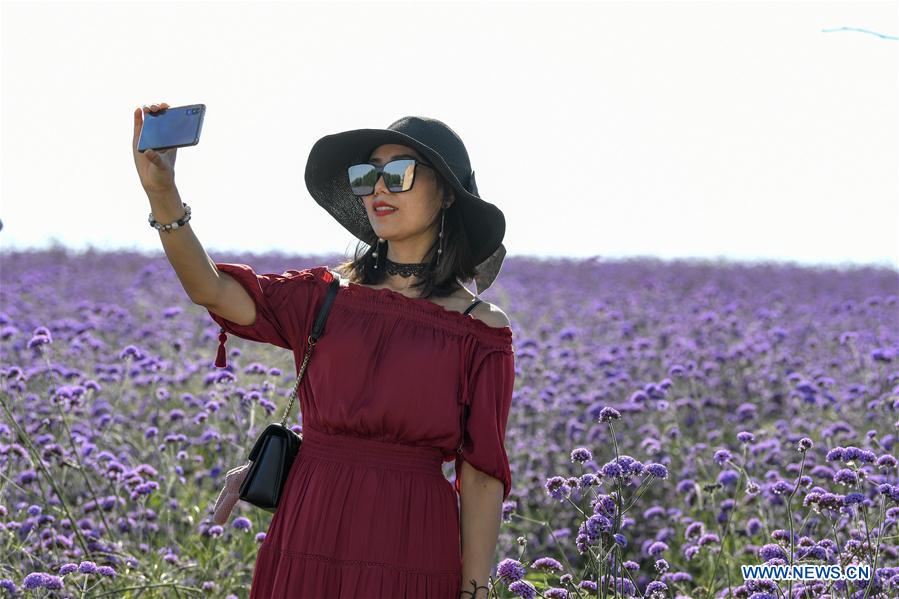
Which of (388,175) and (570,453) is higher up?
(388,175)

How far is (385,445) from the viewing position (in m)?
2.66

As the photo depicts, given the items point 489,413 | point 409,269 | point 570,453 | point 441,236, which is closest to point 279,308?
point 409,269

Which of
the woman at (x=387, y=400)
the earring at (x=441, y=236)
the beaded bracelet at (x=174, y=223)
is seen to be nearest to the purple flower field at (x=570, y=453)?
the woman at (x=387, y=400)

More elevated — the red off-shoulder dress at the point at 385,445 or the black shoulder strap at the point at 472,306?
the black shoulder strap at the point at 472,306

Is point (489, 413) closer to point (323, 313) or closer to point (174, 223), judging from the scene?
point (323, 313)

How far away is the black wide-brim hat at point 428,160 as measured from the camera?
280 cm

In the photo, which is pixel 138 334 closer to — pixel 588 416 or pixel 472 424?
pixel 588 416

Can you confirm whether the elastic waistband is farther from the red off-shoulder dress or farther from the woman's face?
the woman's face

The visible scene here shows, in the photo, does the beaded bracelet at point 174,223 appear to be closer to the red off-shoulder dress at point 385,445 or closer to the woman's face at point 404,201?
the red off-shoulder dress at point 385,445

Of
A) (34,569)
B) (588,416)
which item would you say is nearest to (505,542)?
(588,416)

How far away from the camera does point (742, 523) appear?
4664 mm

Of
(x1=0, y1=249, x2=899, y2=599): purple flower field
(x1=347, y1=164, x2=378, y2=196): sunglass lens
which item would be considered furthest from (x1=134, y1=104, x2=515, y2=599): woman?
(x1=0, y1=249, x2=899, y2=599): purple flower field

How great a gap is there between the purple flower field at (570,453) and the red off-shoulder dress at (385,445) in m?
0.31

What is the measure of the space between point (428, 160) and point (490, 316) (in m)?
0.42
